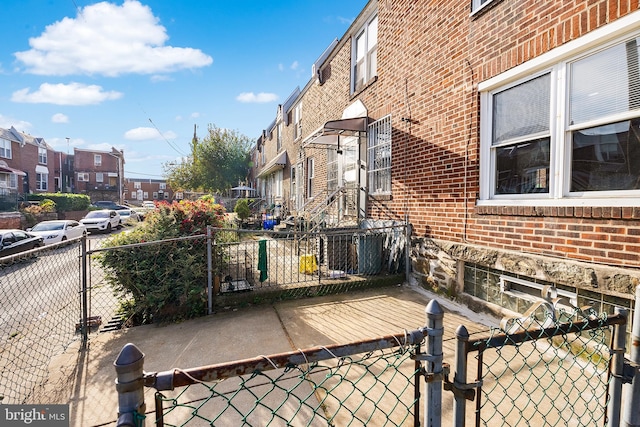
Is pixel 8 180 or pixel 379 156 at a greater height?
pixel 8 180

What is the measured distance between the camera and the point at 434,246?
205 inches

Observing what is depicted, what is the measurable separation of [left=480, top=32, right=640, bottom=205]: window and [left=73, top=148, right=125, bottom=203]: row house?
4992cm

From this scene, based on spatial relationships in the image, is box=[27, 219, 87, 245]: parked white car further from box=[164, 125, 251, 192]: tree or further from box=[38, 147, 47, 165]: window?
box=[38, 147, 47, 165]: window

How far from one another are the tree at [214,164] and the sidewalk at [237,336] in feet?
86.1

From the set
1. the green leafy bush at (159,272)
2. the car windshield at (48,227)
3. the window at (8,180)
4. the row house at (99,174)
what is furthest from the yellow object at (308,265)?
the row house at (99,174)

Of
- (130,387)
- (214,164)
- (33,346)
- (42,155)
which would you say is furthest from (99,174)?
(130,387)

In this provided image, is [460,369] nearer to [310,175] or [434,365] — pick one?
Answer: [434,365]

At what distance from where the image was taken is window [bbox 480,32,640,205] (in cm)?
301

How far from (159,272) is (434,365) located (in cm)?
417

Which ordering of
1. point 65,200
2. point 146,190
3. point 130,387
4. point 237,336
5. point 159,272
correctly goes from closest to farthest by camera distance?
point 130,387 → point 237,336 → point 159,272 → point 65,200 → point 146,190

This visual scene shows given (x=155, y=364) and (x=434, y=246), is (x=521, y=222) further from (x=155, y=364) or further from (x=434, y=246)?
(x=155, y=364)

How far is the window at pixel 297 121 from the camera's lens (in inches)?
578

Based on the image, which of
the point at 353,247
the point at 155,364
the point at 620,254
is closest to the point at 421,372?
the point at 620,254

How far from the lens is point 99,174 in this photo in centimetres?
4425
